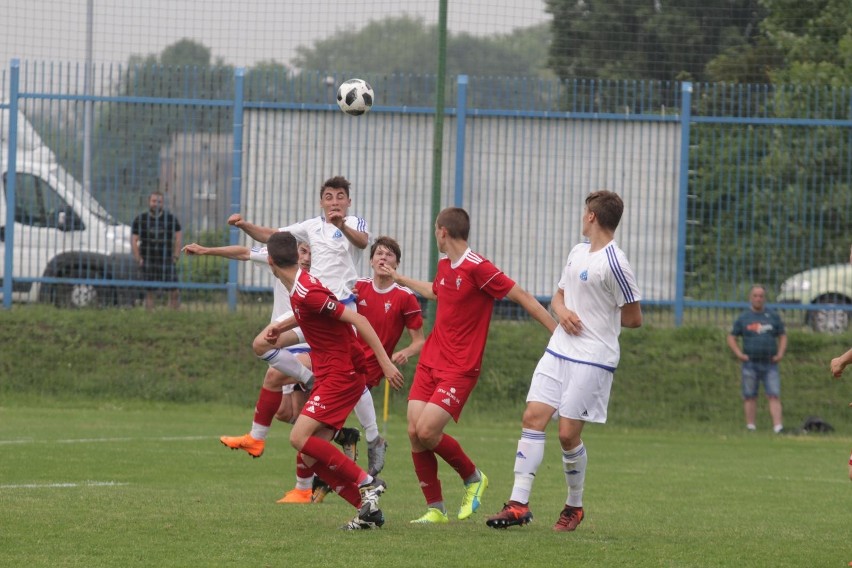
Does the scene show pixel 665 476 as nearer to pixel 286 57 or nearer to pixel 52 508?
pixel 52 508

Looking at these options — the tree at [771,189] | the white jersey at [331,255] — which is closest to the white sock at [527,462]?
the white jersey at [331,255]

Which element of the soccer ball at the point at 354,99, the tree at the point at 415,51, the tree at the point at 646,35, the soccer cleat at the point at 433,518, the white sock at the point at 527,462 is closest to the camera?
the white sock at the point at 527,462

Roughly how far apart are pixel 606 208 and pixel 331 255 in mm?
3661

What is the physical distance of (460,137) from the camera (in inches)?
770

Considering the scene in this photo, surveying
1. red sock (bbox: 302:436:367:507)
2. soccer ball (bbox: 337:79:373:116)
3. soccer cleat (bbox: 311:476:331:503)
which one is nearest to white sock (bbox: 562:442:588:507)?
red sock (bbox: 302:436:367:507)

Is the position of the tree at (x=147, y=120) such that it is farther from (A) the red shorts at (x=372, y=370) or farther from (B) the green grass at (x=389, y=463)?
(A) the red shorts at (x=372, y=370)

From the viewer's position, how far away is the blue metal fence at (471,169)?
63.0ft

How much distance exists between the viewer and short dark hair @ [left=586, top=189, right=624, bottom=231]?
A: 813 cm

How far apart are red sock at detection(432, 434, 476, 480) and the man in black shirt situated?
11.3 m

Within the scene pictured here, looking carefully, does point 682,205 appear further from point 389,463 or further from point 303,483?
point 303,483

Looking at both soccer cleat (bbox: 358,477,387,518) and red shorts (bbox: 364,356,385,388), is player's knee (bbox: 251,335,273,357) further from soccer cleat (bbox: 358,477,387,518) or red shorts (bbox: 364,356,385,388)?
soccer cleat (bbox: 358,477,387,518)

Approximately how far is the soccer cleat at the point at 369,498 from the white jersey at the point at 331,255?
3324 millimetres

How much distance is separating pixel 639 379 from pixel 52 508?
11.8 meters

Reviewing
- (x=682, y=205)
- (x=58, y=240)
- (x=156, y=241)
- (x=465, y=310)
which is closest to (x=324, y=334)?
(x=465, y=310)
